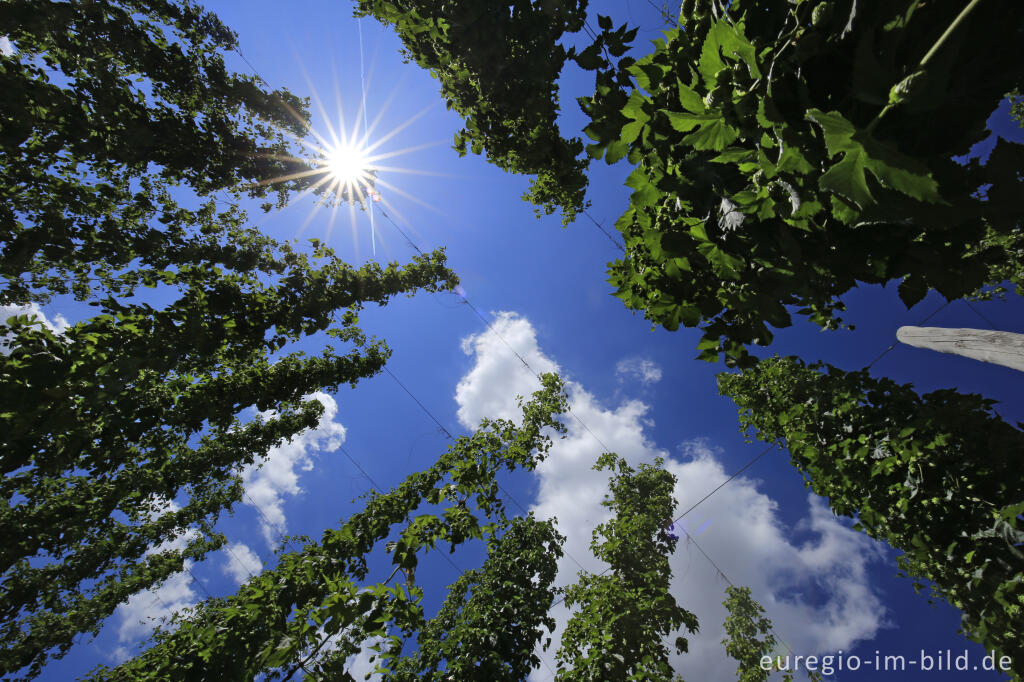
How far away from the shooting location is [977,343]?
478cm

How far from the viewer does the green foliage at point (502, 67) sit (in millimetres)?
3605

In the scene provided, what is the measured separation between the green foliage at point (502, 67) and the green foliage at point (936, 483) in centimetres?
480

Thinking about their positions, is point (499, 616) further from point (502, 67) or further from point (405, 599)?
point (502, 67)

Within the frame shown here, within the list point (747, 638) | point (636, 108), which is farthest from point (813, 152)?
point (747, 638)

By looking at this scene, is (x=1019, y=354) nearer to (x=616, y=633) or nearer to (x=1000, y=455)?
(x=1000, y=455)

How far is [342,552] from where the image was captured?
16.9ft

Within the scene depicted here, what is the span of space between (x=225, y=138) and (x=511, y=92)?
20.5 ft

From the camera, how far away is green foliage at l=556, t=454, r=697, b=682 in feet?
22.2

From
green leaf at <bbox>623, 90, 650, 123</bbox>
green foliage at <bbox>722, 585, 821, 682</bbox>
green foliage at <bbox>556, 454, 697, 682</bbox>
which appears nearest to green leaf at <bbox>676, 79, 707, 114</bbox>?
green leaf at <bbox>623, 90, 650, 123</bbox>

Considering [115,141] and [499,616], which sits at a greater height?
[115,141]

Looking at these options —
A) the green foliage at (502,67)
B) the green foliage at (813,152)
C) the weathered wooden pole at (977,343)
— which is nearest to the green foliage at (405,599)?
the green foliage at (813,152)

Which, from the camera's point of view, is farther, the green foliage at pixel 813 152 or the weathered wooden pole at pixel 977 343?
the weathered wooden pole at pixel 977 343

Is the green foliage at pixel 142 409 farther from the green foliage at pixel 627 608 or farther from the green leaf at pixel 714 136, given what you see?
the green foliage at pixel 627 608

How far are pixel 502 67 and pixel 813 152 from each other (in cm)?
393
